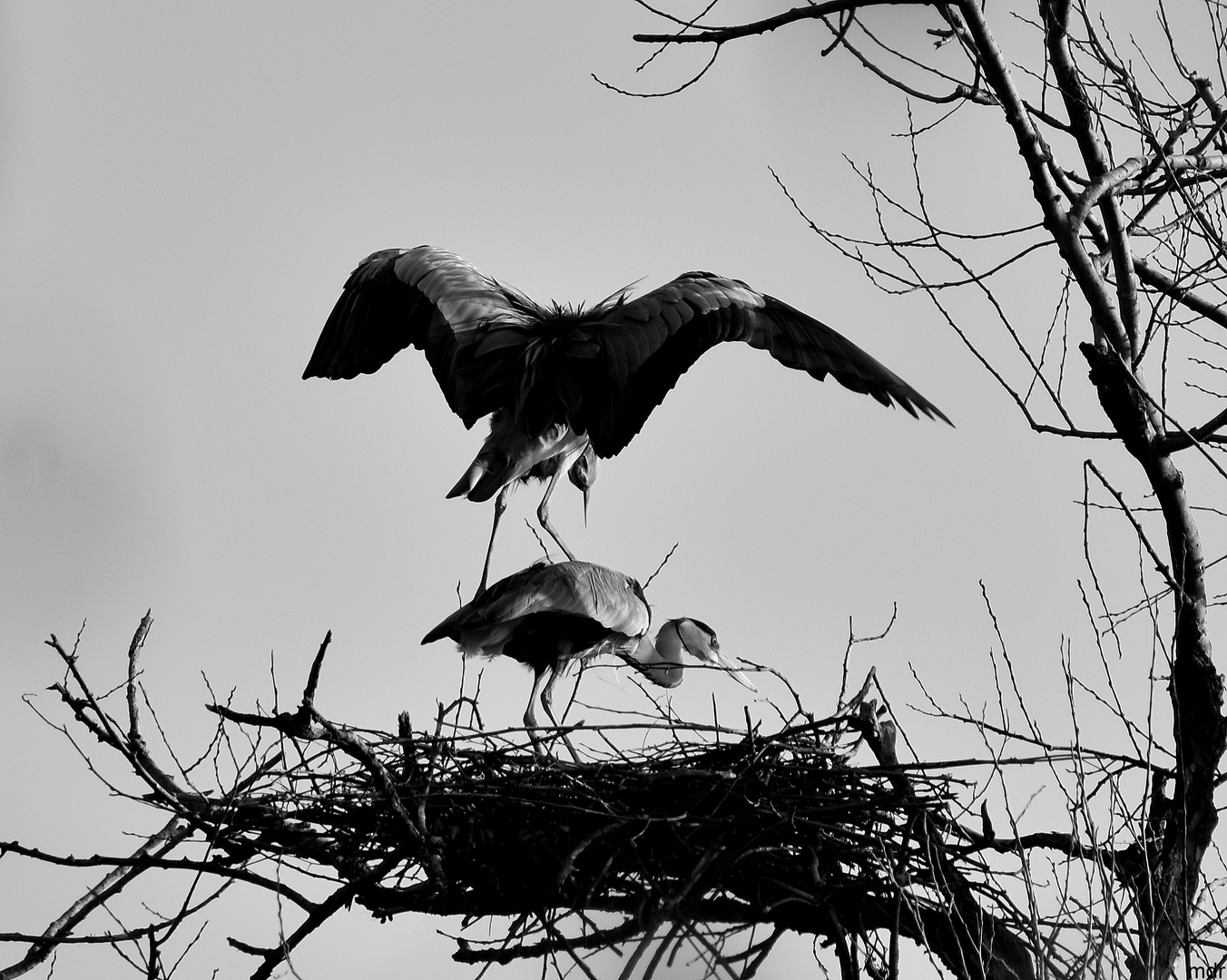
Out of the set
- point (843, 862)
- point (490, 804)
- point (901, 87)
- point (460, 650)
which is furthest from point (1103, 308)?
point (460, 650)

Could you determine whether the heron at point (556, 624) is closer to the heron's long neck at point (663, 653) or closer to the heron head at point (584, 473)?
the heron's long neck at point (663, 653)

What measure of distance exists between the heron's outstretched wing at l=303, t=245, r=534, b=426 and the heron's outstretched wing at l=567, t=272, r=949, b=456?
18.4 inches

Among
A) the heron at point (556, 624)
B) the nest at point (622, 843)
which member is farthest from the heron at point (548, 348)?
the nest at point (622, 843)

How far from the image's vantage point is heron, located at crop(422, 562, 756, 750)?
653 cm

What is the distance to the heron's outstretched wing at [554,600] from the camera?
21.2 feet

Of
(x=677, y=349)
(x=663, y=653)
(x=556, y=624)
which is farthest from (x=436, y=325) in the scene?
(x=663, y=653)

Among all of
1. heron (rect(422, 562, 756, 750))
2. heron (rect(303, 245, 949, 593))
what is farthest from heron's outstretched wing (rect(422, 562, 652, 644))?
heron (rect(303, 245, 949, 593))

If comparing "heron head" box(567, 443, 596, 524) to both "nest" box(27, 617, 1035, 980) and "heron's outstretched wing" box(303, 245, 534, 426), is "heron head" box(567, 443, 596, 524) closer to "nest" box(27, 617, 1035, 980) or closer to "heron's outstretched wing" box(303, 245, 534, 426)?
"heron's outstretched wing" box(303, 245, 534, 426)

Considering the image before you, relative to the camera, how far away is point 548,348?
734 centimetres

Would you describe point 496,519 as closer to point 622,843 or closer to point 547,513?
point 547,513

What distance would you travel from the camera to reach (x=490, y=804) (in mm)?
4332

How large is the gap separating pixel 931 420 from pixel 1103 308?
2.17 meters

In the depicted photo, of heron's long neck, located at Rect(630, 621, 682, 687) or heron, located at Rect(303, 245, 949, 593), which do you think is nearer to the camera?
heron, located at Rect(303, 245, 949, 593)

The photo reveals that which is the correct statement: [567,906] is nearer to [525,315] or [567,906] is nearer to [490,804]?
[490,804]
